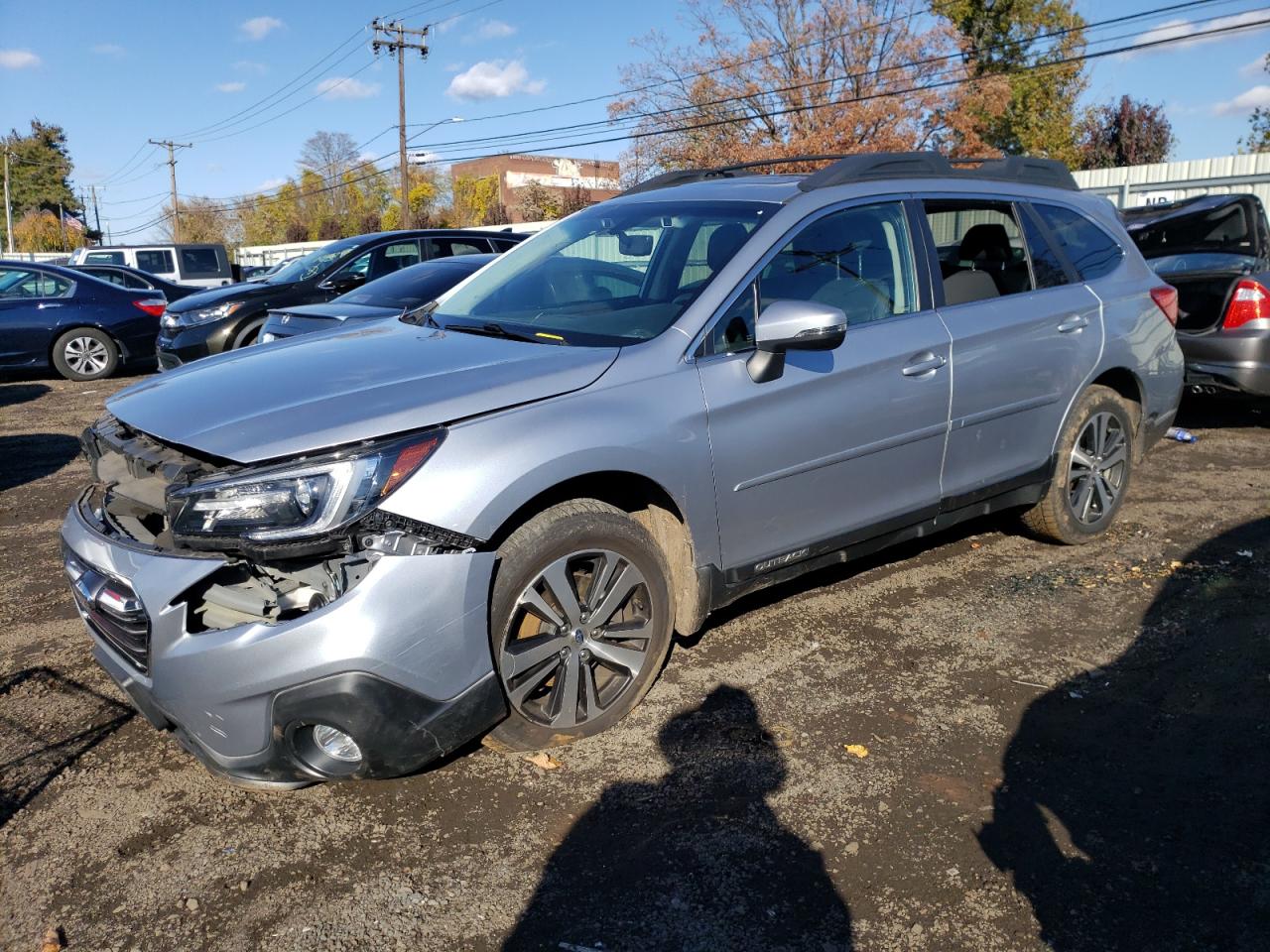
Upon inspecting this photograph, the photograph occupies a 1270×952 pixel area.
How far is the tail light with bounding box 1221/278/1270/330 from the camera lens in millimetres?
7516

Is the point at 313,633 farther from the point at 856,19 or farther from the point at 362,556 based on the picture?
the point at 856,19

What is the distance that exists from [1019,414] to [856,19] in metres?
35.0

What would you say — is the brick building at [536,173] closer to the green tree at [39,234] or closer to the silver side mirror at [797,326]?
the green tree at [39,234]

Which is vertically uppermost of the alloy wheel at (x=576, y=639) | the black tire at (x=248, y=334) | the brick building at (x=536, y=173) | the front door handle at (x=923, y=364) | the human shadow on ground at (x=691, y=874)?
the brick building at (x=536, y=173)

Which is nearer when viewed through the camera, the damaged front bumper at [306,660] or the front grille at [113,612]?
the damaged front bumper at [306,660]

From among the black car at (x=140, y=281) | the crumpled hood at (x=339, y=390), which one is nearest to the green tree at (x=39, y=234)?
the black car at (x=140, y=281)

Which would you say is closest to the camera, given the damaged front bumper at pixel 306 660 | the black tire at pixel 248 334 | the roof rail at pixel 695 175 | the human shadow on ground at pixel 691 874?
the human shadow on ground at pixel 691 874

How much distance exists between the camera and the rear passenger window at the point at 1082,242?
16.7 feet

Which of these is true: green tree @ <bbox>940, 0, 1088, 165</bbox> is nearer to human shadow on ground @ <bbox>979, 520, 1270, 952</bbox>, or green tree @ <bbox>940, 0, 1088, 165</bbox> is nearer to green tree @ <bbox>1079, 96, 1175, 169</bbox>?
green tree @ <bbox>1079, 96, 1175, 169</bbox>

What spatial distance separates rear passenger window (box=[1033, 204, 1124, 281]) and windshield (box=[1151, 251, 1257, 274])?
317 centimetres

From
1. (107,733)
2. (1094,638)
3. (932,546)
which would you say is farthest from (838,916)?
(932,546)

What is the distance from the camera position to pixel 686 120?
122ft

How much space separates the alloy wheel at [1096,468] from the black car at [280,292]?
759 cm

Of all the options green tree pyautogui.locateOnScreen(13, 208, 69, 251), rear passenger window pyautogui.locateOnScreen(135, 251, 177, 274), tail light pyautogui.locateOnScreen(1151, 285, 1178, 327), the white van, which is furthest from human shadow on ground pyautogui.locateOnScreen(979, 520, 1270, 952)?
green tree pyautogui.locateOnScreen(13, 208, 69, 251)
